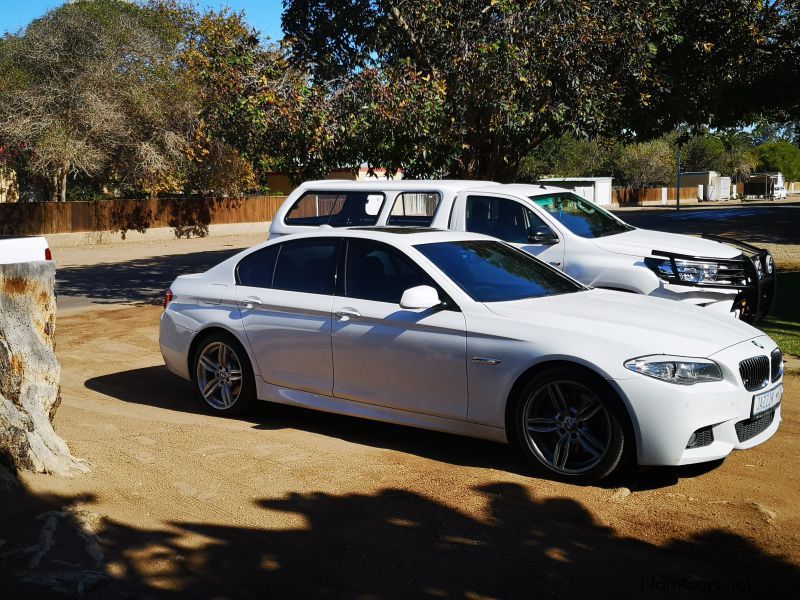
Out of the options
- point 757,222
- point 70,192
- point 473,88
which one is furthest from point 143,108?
point 757,222

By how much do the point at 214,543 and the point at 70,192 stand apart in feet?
108

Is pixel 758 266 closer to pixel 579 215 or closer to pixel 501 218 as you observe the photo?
pixel 579 215

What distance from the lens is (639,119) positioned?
782 inches

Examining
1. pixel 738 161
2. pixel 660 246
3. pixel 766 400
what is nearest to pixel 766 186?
pixel 738 161

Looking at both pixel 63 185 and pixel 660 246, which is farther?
pixel 63 185

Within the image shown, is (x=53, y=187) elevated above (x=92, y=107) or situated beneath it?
situated beneath

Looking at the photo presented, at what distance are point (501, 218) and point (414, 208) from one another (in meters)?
1.04

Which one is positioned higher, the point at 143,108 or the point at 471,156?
the point at 143,108

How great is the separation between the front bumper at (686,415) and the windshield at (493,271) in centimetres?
136

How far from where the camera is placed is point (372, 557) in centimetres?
469

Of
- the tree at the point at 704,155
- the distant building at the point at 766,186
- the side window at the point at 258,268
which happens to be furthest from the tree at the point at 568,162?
the side window at the point at 258,268

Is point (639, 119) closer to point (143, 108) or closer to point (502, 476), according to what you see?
point (502, 476)

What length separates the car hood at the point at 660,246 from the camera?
395 inches

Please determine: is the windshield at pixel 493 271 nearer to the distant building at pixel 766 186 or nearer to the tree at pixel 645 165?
the tree at pixel 645 165
